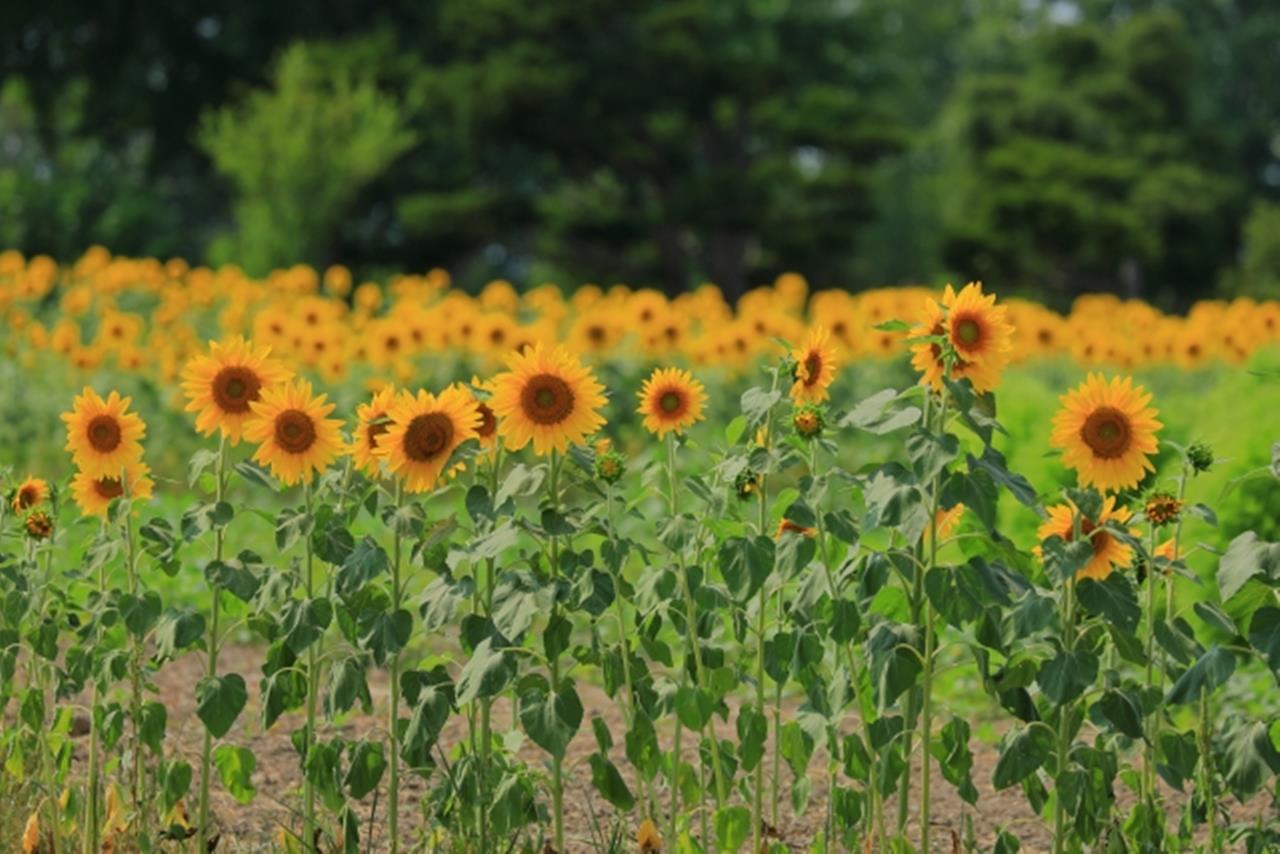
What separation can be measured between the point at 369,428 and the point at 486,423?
0.20m

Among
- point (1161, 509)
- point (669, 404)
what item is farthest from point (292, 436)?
point (1161, 509)

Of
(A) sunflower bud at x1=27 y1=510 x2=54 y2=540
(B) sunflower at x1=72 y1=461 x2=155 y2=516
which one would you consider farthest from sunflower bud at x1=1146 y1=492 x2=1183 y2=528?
(A) sunflower bud at x1=27 y1=510 x2=54 y2=540

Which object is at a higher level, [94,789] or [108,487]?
[108,487]

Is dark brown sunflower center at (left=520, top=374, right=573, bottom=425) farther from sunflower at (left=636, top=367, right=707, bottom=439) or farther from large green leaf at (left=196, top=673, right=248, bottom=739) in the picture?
large green leaf at (left=196, top=673, right=248, bottom=739)

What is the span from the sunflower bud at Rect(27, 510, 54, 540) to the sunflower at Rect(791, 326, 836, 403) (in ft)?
4.42

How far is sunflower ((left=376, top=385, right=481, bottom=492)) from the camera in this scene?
3117mm

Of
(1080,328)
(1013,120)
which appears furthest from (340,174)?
(1013,120)

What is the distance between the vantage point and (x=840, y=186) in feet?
77.6

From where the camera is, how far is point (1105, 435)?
2998 mm

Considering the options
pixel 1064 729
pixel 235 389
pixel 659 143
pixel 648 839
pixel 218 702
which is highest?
pixel 659 143

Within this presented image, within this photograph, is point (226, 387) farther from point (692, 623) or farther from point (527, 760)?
point (527, 760)

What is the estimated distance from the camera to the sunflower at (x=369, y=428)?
3209mm

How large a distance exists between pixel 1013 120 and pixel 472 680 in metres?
26.3

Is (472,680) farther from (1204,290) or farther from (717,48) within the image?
(1204,290)
